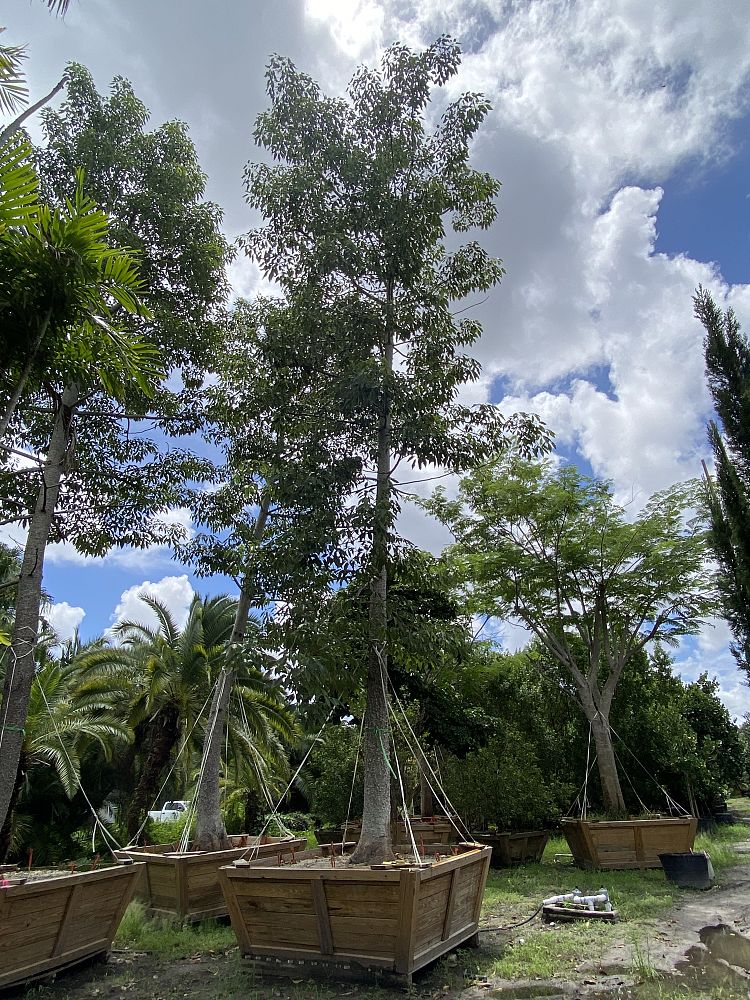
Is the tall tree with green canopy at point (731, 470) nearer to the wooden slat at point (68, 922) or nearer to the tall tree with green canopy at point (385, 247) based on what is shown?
the tall tree with green canopy at point (385, 247)

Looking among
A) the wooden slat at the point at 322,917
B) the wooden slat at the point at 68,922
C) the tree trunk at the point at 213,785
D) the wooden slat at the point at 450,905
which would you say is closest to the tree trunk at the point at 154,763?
the tree trunk at the point at 213,785

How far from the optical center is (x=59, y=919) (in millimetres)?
6094

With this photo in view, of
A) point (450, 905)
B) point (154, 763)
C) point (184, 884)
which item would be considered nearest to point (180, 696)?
point (154, 763)

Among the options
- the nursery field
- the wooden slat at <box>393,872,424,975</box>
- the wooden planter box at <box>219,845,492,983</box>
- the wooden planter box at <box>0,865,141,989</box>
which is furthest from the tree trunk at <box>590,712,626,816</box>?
the wooden planter box at <box>0,865,141,989</box>

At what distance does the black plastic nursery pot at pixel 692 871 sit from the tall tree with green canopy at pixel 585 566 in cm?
414

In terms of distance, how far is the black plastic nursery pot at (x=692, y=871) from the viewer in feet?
31.5

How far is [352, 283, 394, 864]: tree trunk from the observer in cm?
720

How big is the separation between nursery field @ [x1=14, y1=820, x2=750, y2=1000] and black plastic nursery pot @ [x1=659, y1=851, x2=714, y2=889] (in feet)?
1.00

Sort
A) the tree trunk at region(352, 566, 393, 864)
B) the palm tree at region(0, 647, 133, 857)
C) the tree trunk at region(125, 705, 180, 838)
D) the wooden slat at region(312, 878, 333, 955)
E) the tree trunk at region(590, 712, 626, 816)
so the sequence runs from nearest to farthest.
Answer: the wooden slat at region(312, 878, 333, 955)
the tree trunk at region(352, 566, 393, 864)
the tree trunk at region(590, 712, 626, 816)
the tree trunk at region(125, 705, 180, 838)
the palm tree at region(0, 647, 133, 857)

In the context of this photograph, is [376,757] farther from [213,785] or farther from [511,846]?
[511,846]

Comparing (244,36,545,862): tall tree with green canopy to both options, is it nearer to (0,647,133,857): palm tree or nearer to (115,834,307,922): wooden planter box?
(115,834,307,922): wooden planter box

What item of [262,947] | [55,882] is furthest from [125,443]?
[262,947]

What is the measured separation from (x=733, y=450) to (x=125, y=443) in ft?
31.2

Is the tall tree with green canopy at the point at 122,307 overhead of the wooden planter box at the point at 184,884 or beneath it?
overhead
